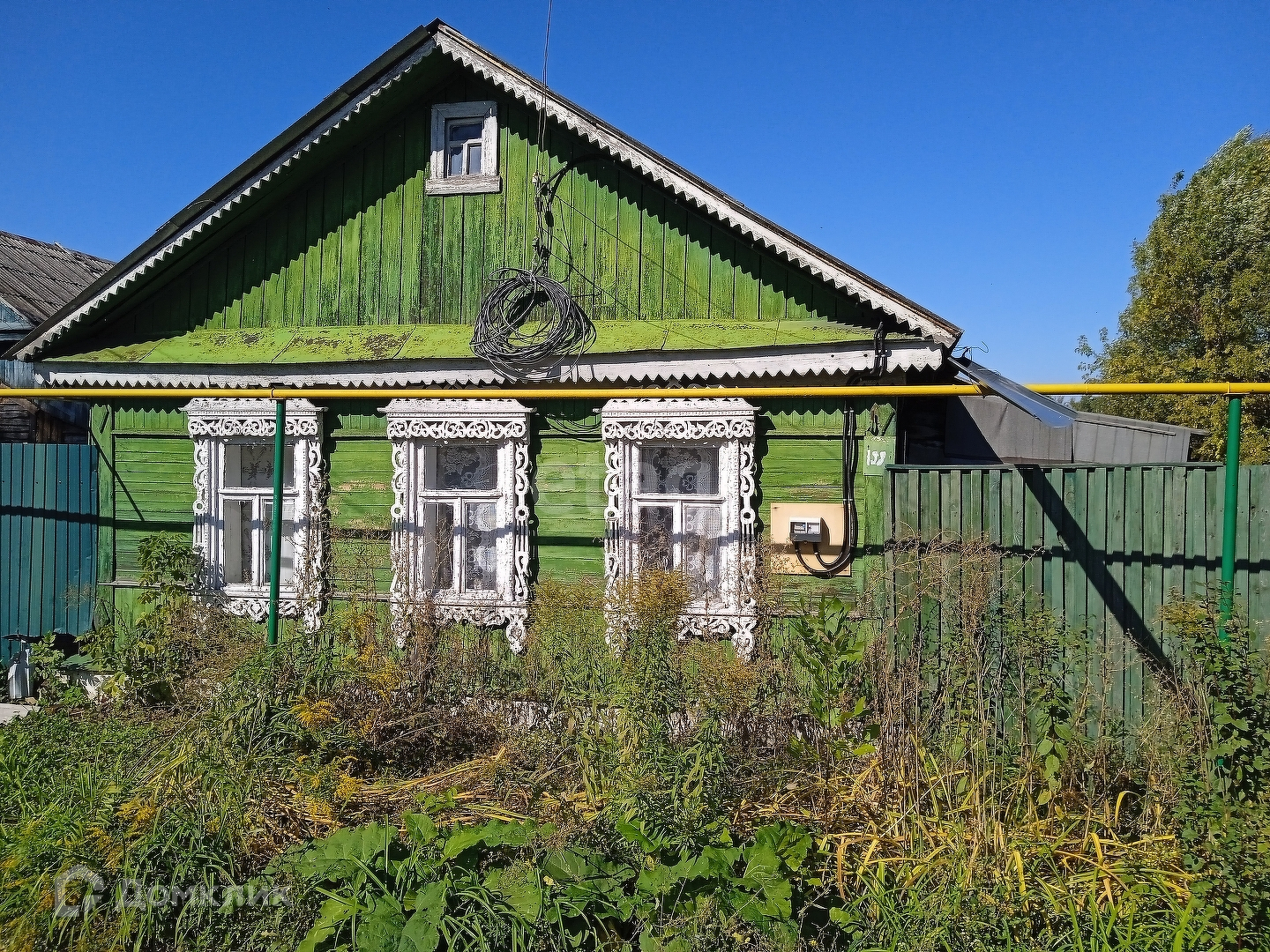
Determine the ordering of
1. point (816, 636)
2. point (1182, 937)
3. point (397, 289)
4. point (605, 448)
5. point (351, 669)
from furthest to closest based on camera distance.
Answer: point (397, 289), point (605, 448), point (351, 669), point (816, 636), point (1182, 937)

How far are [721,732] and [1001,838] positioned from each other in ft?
4.54

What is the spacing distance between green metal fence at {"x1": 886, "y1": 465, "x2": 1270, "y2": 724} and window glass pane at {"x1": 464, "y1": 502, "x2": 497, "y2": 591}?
131 inches

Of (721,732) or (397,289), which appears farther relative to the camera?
(397,289)

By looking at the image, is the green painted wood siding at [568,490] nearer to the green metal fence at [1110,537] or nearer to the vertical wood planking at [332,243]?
the vertical wood planking at [332,243]

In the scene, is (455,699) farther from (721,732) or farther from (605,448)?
(605,448)

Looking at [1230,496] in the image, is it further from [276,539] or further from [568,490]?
[276,539]

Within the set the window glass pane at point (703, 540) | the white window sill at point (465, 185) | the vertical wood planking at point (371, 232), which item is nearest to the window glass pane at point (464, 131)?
the white window sill at point (465, 185)

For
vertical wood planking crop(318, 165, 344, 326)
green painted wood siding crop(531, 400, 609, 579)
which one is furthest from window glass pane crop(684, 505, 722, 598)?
vertical wood planking crop(318, 165, 344, 326)

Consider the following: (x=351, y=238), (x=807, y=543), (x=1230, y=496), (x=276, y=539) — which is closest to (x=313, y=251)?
(x=351, y=238)

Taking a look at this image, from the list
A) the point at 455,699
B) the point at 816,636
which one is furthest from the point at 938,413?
the point at 455,699

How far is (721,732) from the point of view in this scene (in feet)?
14.4

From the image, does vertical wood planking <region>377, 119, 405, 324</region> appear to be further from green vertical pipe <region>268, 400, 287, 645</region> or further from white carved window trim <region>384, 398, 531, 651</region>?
green vertical pipe <region>268, 400, 287, 645</region>

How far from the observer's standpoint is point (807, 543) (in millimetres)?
6391

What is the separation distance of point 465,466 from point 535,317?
1.39 metres
